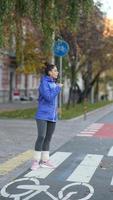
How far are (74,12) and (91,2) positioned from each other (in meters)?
0.46

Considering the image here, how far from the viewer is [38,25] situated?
1211 cm

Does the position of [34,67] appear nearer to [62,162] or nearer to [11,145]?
[11,145]

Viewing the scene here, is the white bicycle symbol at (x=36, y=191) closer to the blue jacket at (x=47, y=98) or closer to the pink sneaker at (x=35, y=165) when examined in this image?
the pink sneaker at (x=35, y=165)

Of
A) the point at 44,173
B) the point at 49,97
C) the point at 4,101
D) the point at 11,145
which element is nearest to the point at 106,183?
the point at 44,173

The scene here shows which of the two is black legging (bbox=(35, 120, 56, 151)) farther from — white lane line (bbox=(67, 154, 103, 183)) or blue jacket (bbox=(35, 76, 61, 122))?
white lane line (bbox=(67, 154, 103, 183))

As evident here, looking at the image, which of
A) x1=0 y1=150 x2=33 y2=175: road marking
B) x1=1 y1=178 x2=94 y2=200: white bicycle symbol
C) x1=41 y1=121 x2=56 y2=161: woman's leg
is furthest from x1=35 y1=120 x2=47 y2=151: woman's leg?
x1=1 y1=178 x2=94 y2=200: white bicycle symbol

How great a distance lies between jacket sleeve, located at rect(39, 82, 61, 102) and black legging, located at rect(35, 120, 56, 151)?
1.54ft

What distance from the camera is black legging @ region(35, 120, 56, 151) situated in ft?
34.8

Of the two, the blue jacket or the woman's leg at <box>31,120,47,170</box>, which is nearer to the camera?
the blue jacket

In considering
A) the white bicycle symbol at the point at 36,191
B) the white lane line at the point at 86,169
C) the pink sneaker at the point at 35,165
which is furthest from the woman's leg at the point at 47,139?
the white bicycle symbol at the point at 36,191

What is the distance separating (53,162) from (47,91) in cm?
181

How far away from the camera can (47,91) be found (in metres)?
10.5

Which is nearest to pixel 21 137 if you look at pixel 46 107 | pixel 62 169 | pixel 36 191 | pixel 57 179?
pixel 62 169

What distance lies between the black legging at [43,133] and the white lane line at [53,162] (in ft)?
1.52
